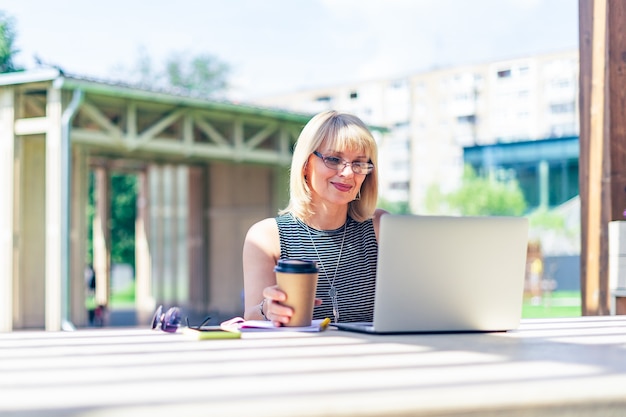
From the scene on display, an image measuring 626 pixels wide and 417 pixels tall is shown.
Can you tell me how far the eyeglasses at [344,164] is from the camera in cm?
244

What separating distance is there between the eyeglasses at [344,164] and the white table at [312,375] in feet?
2.83

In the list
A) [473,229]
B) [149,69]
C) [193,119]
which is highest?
[149,69]

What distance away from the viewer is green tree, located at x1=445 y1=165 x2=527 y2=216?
31688 mm

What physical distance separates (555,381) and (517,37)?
7269 cm

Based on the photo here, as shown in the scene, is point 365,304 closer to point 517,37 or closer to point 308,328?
point 308,328

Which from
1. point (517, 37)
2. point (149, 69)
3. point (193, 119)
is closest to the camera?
point (193, 119)

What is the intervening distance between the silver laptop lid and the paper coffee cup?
18 centimetres

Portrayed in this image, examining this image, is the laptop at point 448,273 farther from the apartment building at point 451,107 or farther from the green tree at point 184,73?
the green tree at point 184,73

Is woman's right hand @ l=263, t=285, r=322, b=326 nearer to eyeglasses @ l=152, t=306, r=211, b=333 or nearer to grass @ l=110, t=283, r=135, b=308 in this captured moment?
eyeglasses @ l=152, t=306, r=211, b=333

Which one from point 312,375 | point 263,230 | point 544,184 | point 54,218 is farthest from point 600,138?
point 544,184

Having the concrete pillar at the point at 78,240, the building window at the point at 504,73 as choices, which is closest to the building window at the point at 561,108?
the building window at the point at 504,73

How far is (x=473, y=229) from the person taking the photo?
1684 mm

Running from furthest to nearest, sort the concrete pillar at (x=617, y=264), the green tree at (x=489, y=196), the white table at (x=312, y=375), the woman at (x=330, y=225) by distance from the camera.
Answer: the green tree at (x=489, y=196) < the concrete pillar at (x=617, y=264) < the woman at (x=330, y=225) < the white table at (x=312, y=375)

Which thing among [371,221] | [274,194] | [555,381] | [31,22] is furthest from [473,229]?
[31,22]
